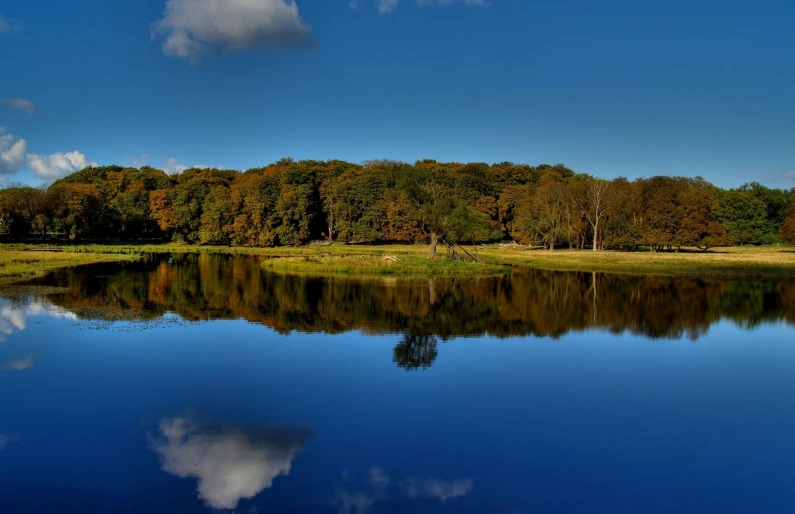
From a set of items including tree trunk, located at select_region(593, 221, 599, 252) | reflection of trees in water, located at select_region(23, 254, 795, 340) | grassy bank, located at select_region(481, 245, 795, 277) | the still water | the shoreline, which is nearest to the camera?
the still water

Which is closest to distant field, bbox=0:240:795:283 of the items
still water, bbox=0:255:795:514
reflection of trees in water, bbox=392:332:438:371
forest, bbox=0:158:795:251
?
forest, bbox=0:158:795:251

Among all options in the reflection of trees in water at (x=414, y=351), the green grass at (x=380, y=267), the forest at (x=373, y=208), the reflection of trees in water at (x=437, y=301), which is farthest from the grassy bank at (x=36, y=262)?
the reflection of trees in water at (x=414, y=351)

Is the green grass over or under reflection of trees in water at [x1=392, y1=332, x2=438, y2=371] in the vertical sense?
over

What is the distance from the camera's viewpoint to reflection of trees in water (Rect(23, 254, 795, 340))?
24.4 metres

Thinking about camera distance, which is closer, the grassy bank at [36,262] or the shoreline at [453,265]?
the grassy bank at [36,262]

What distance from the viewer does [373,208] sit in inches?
3209

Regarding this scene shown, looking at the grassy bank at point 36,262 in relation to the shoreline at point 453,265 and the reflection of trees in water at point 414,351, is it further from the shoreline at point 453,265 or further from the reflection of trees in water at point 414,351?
the reflection of trees in water at point 414,351

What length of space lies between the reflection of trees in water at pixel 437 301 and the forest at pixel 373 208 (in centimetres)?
1987

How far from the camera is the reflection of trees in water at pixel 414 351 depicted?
17.6 m

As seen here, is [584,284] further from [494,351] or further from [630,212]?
[630,212]

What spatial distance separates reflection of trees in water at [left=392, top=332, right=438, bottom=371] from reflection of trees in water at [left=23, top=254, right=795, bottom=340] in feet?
3.15

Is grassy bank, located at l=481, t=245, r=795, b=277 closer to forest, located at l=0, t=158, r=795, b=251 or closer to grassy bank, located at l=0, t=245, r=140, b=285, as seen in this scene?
forest, located at l=0, t=158, r=795, b=251

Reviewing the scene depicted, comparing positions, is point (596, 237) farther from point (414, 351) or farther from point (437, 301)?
point (414, 351)

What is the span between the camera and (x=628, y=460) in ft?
35.7
